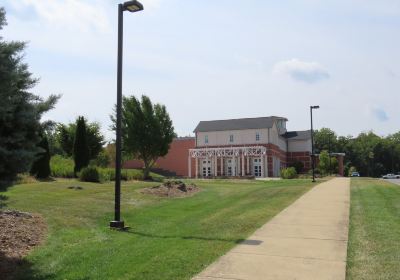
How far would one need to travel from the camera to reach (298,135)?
8294 cm

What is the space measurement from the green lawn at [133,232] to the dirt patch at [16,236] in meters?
0.19

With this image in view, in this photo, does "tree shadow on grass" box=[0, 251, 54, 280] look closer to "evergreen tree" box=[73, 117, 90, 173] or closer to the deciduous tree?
"evergreen tree" box=[73, 117, 90, 173]

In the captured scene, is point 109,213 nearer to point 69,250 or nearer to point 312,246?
point 69,250

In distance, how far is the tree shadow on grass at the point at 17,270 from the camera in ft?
21.8

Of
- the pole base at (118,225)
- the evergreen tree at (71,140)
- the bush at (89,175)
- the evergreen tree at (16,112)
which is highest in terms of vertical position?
the evergreen tree at (71,140)

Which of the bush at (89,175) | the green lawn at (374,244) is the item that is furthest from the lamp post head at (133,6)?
the bush at (89,175)

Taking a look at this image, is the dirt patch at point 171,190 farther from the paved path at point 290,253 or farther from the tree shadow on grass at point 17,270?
the tree shadow on grass at point 17,270

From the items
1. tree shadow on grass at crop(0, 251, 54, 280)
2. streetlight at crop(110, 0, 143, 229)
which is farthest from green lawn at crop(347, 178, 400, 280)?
streetlight at crop(110, 0, 143, 229)

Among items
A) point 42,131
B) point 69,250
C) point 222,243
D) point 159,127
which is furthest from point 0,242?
point 159,127

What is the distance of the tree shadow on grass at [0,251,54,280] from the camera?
6.65m

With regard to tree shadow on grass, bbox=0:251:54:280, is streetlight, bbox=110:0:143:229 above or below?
above

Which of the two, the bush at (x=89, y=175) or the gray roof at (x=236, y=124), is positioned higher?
the gray roof at (x=236, y=124)

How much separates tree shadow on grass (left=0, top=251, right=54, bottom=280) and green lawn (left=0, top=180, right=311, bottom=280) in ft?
0.05

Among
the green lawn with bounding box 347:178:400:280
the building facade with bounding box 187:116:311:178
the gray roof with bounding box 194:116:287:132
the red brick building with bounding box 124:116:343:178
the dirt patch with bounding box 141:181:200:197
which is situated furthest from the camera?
the gray roof with bounding box 194:116:287:132
